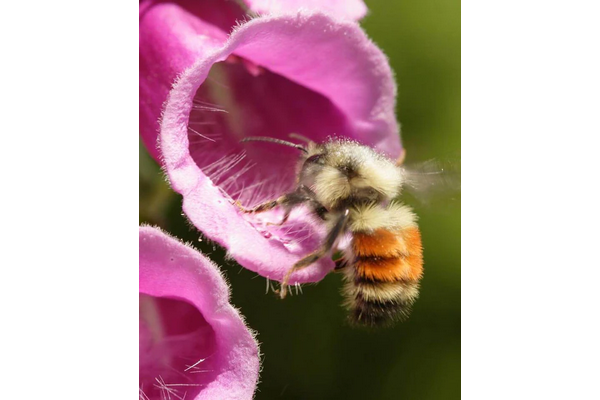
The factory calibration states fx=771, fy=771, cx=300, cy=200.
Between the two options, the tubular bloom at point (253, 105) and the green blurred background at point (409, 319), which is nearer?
the tubular bloom at point (253, 105)

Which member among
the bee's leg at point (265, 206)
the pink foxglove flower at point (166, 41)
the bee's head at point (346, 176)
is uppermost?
the pink foxglove flower at point (166, 41)

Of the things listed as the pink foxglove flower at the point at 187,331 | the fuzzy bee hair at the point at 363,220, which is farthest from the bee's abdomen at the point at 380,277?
the pink foxglove flower at the point at 187,331

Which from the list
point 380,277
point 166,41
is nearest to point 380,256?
point 380,277

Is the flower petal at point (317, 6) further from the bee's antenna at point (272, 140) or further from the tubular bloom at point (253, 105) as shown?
the bee's antenna at point (272, 140)

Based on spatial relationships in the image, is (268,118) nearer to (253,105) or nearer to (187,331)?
(253,105)

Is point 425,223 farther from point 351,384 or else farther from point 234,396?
point 234,396

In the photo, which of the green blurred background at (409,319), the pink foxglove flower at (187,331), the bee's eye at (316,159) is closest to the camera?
the pink foxglove flower at (187,331)
